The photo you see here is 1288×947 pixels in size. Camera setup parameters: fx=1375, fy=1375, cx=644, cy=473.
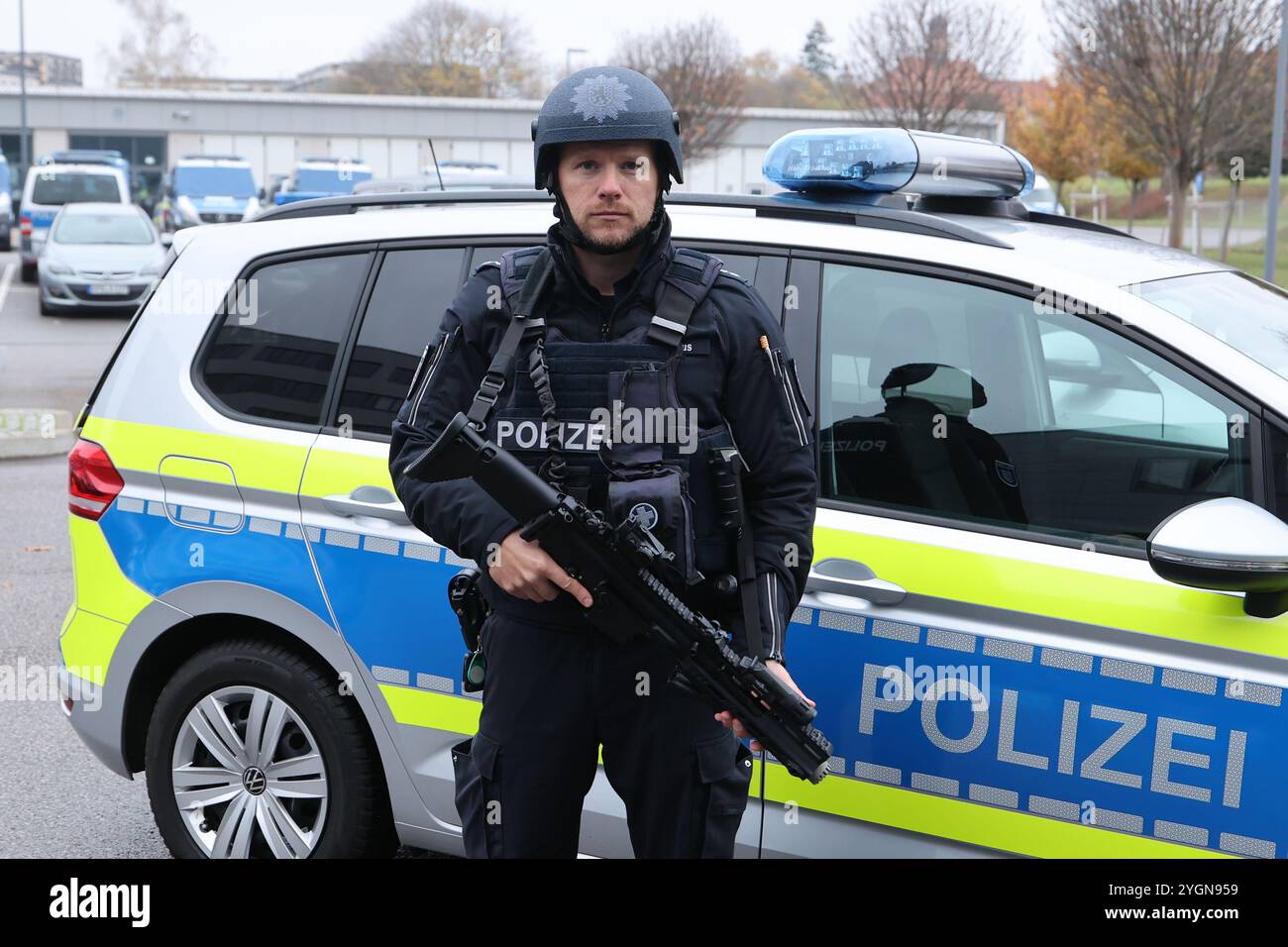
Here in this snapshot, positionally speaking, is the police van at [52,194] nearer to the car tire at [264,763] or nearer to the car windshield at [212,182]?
the car windshield at [212,182]

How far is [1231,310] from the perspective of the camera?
2990 mm

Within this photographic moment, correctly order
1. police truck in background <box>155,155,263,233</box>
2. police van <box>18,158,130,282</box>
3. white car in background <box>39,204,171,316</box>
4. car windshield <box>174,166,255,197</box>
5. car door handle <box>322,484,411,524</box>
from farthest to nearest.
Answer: car windshield <box>174,166,255,197</box>, police truck in background <box>155,155,263,233</box>, police van <box>18,158,130,282</box>, white car in background <box>39,204,171,316</box>, car door handle <box>322,484,411,524</box>

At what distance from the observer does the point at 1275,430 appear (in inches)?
103

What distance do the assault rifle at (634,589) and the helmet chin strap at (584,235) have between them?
1.33ft

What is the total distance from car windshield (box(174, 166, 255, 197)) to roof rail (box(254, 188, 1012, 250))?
2838 cm

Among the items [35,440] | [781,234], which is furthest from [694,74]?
[781,234]

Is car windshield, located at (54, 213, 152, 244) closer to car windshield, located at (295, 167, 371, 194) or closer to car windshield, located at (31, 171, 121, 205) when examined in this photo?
car windshield, located at (31, 171, 121, 205)

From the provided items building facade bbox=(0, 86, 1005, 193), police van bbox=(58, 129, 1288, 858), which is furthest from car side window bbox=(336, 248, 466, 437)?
building facade bbox=(0, 86, 1005, 193)

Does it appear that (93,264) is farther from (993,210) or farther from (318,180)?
(993,210)

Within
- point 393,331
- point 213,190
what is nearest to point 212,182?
point 213,190

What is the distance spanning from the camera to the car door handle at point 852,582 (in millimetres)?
2850

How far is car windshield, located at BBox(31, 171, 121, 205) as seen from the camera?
25359mm

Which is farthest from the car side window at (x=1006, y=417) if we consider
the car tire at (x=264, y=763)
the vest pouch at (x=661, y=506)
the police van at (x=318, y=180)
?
the police van at (x=318, y=180)

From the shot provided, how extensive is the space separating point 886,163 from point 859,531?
1.00m
